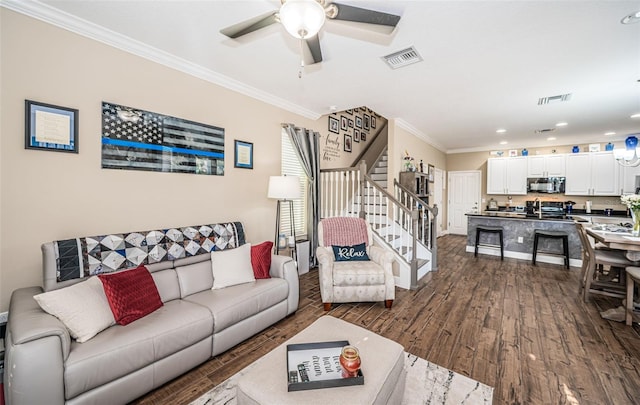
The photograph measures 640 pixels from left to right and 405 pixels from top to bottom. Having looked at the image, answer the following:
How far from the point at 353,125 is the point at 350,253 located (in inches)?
143

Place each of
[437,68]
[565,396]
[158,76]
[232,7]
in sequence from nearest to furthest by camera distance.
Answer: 1. [565,396]
2. [232,7]
3. [158,76]
4. [437,68]

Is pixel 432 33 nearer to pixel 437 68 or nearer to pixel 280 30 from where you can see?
pixel 437 68

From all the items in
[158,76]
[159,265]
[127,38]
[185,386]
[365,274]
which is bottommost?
[185,386]

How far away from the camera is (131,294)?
1.98 meters

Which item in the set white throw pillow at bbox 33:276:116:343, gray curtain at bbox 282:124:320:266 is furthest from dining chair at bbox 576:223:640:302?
white throw pillow at bbox 33:276:116:343

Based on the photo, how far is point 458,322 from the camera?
285 centimetres

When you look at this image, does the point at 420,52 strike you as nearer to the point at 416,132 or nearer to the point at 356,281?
the point at 356,281

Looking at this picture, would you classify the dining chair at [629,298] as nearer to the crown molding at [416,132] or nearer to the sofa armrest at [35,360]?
the crown molding at [416,132]

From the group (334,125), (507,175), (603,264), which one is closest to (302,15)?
(334,125)

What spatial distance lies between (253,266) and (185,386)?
116cm

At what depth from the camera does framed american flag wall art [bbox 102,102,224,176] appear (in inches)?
95.5

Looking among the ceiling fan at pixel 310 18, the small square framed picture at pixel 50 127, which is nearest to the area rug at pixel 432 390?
the small square framed picture at pixel 50 127

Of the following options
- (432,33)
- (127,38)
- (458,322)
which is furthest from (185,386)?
(432,33)

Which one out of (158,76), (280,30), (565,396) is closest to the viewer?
(565,396)
